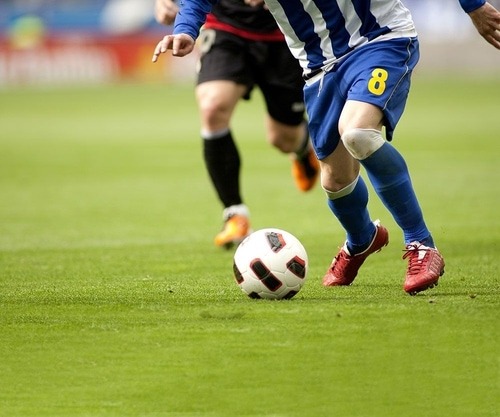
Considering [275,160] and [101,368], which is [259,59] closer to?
[101,368]

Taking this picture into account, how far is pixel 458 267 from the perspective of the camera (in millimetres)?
6879

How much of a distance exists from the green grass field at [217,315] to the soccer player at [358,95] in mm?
242

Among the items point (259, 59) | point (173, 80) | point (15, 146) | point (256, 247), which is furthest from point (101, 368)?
point (173, 80)

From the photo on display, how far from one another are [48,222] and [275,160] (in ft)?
19.4

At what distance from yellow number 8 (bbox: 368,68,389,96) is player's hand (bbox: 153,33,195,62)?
0.90 meters

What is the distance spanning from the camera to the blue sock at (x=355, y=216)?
6.28 metres

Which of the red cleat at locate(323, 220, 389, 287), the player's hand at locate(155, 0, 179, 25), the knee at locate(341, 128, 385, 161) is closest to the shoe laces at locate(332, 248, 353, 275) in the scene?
the red cleat at locate(323, 220, 389, 287)

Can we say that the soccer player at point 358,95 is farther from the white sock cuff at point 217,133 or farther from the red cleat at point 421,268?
the white sock cuff at point 217,133

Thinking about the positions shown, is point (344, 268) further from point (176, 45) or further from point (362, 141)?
point (176, 45)

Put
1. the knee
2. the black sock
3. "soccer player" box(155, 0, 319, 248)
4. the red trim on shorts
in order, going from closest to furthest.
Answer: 1. the knee
2. "soccer player" box(155, 0, 319, 248)
3. the red trim on shorts
4. the black sock

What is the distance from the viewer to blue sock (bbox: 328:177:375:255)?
628 cm

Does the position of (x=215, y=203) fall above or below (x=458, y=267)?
below

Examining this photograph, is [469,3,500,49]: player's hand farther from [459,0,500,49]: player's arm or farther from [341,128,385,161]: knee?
[341,128,385,161]: knee

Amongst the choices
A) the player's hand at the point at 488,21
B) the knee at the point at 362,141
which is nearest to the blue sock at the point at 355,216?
the knee at the point at 362,141
